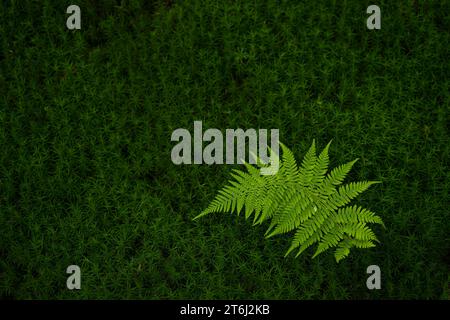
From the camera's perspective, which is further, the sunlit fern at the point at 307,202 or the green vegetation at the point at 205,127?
the green vegetation at the point at 205,127

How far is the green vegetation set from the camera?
3891mm

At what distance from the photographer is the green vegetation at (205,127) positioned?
12.8ft

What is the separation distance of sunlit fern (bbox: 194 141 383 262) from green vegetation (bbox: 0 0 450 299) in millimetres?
282

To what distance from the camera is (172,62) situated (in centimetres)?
443

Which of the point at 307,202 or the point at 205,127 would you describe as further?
the point at 205,127

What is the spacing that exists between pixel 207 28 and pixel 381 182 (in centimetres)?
225

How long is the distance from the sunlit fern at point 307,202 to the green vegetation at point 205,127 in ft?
0.92

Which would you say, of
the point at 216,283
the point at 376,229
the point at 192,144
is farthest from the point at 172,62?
the point at 376,229

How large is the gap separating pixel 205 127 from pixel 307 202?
4.02 feet

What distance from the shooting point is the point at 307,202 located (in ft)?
12.0

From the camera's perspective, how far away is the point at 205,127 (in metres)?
4.24

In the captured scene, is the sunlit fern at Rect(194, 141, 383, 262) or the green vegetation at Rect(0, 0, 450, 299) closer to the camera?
the sunlit fern at Rect(194, 141, 383, 262)

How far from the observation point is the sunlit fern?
12.0 feet

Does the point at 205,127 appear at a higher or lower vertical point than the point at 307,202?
higher
